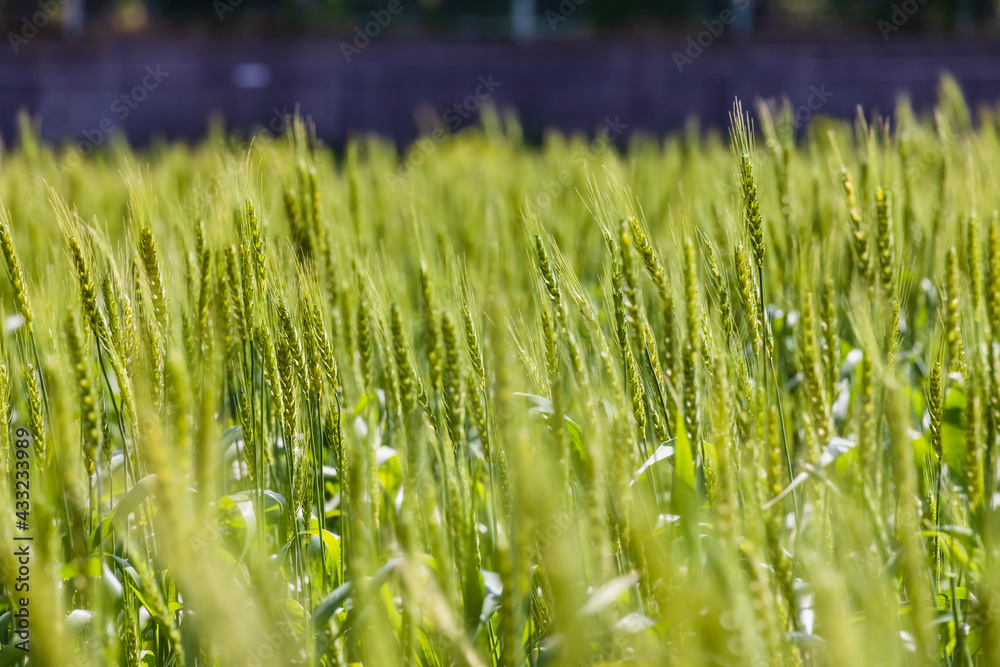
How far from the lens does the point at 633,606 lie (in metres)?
0.82

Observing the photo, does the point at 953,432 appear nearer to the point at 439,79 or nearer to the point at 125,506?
the point at 125,506

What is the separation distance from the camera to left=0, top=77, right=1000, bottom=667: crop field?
56cm

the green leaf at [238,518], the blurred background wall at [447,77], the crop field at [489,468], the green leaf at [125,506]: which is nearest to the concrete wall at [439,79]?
the blurred background wall at [447,77]

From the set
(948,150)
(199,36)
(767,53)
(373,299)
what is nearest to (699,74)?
(767,53)

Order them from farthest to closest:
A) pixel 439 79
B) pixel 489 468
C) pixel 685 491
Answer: pixel 439 79
pixel 489 468
pixel 685 491

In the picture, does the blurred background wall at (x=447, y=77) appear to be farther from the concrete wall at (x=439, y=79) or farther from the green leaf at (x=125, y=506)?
the green leaf at (x=125, y=506)

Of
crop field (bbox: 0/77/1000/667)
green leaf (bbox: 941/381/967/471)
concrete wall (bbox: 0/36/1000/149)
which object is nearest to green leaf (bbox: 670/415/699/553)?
crop field (bbox: 0/77/1000/667)

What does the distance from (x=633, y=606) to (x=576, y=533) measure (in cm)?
11

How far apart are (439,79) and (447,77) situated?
3.6 inches

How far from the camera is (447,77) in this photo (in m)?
8.76

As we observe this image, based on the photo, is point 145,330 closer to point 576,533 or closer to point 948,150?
point 576,533

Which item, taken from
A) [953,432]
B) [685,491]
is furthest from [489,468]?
[953,432]

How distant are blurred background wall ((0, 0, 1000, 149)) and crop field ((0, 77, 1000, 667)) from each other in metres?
7.51

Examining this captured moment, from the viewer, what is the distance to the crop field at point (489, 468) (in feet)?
1.84
